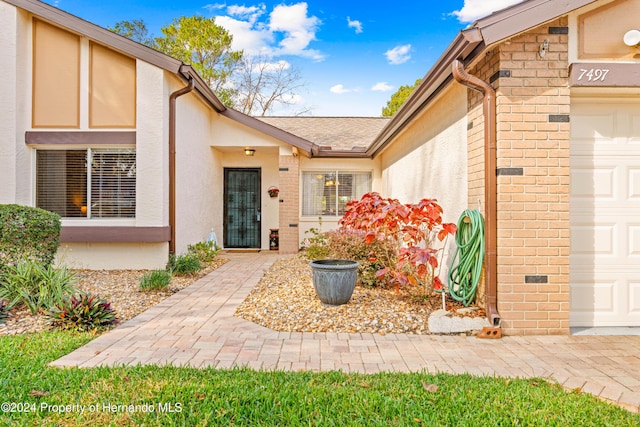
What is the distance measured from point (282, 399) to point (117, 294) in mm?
4099

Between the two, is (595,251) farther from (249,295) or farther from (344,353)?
(249,295)

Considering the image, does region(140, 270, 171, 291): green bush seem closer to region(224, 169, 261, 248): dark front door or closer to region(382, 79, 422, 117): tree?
region(224, 169, 261, 248): dark front door

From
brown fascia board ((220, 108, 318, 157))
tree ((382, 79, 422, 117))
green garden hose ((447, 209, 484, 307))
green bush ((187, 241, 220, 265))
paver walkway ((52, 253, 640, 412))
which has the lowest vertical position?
paver walkway ((52, 253, 640, 412))

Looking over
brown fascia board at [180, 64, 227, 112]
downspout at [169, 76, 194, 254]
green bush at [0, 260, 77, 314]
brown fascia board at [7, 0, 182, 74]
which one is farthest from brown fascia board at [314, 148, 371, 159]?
green bush at [0, 260, 77, 314]

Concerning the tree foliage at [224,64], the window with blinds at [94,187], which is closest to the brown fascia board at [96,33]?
the window with blinds at [94,187]

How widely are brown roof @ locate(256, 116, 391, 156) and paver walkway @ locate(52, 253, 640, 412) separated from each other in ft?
25.9

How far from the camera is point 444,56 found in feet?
14.2

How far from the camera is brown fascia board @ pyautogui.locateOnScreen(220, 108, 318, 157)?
33.0 feet

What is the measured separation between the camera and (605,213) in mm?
4191

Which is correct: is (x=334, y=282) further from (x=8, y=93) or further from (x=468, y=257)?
(x=8, y=93)

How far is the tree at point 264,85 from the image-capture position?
2202 centimetres

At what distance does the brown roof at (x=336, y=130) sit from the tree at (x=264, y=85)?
7969 millimetres

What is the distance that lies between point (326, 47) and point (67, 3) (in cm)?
1190

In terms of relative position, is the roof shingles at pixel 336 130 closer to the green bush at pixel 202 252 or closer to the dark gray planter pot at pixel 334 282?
the green bush at pixel 202 252
